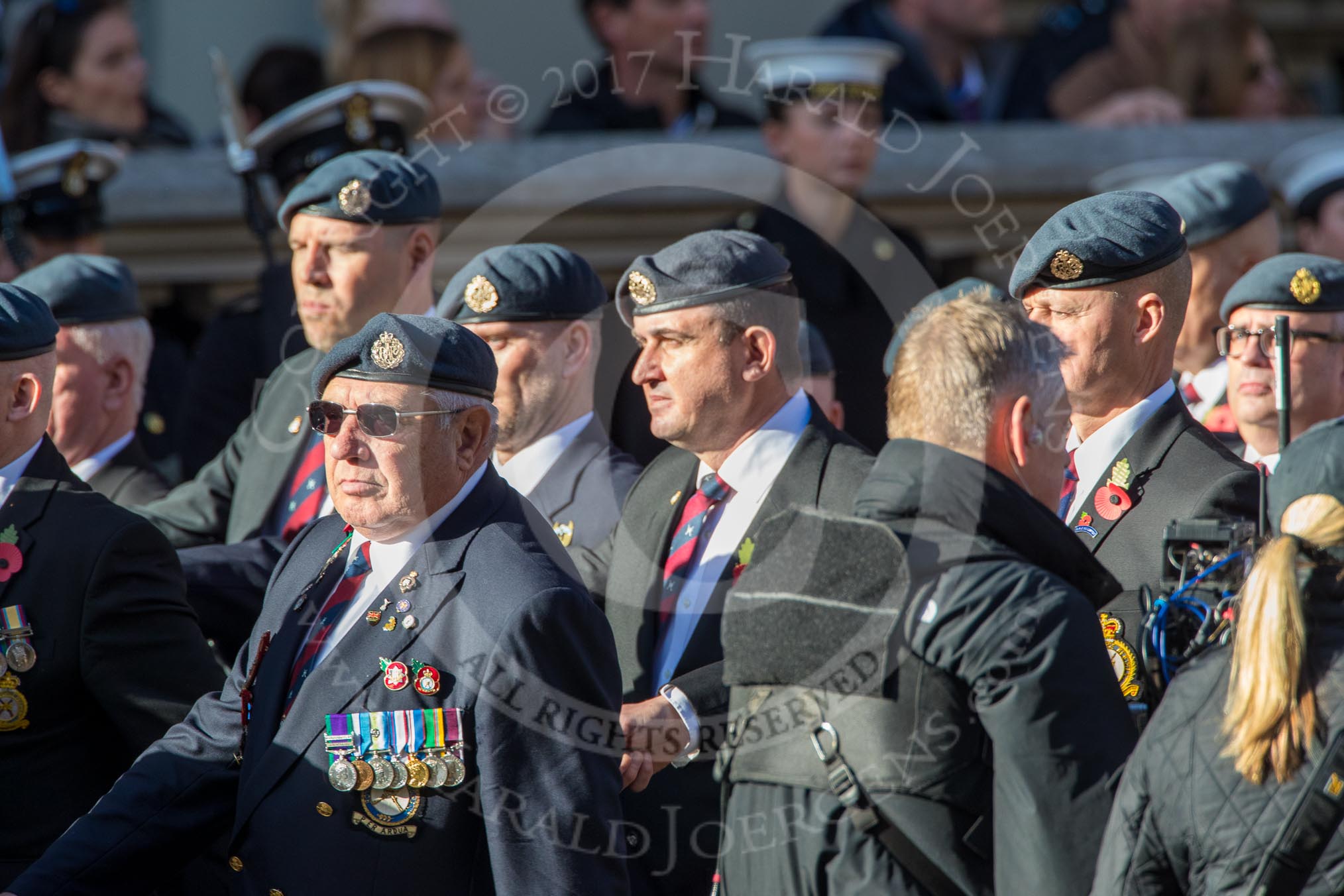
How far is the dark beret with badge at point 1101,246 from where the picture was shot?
12.6 ft

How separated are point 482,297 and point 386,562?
131 centimetres

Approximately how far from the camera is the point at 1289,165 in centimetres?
720

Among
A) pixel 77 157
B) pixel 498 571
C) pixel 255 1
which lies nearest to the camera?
pixel 498 571

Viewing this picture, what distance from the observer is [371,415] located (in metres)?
3.47

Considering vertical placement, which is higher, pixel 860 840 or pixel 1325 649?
pixel 1325 649

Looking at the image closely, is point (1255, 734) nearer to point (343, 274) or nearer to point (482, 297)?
point (482, 297)

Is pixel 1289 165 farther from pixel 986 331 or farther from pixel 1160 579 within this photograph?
pixel 986 331

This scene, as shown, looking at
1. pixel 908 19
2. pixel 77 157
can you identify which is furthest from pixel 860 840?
pixel 908 19

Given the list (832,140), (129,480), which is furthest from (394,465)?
(832,140)

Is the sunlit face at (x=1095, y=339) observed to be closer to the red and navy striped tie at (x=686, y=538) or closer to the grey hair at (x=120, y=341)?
the red and navy striped tie at (x=686, y=538)

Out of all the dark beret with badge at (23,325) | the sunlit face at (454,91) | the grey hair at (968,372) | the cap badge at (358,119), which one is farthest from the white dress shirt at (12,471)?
the sunlit face at (454,91)

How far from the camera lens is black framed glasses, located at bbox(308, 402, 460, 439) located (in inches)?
136

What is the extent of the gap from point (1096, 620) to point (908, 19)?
5.54 meters

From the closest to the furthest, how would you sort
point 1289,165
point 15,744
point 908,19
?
1. point 15,744
2. point 1289,165
3. point 908,19
